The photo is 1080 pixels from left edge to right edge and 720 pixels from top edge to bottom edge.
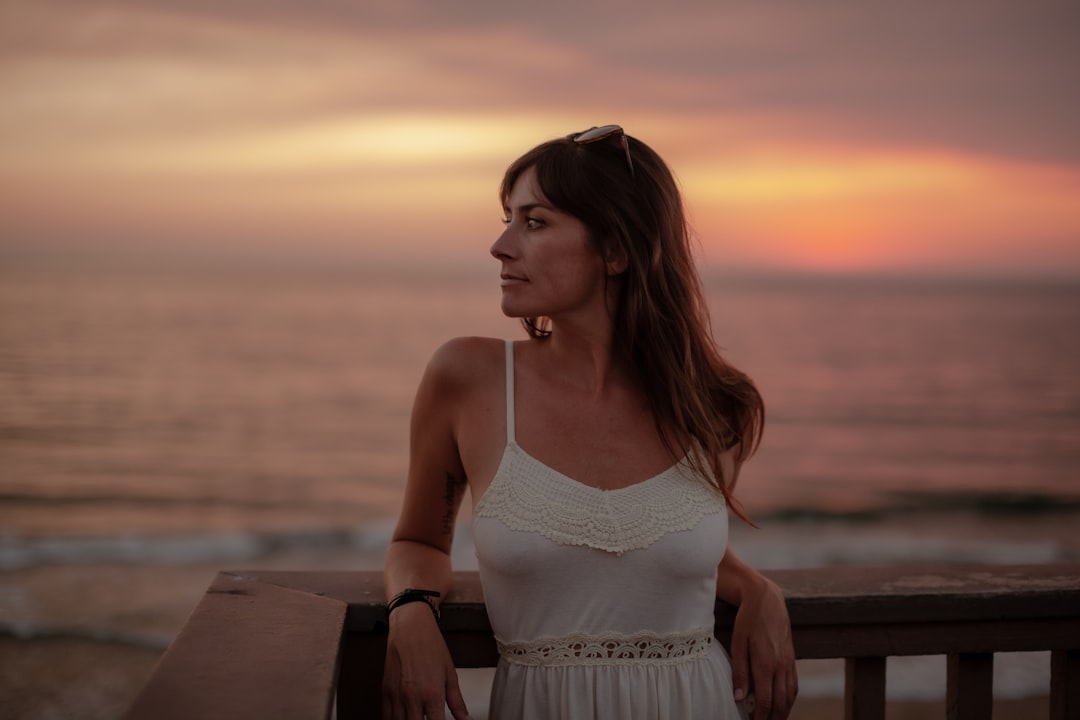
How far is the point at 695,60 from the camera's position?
53.1 ft

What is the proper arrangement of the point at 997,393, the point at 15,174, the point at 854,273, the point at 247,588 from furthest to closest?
the point at 854,273 → the point at 997,393 → the point at 15,174 → the point at 247,588

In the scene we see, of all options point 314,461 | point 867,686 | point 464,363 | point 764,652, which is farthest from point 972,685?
point 314,461

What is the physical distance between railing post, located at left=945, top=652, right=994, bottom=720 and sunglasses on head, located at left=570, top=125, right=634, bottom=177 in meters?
1.22

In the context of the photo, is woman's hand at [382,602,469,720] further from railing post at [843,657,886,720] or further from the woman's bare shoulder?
railing post at [843,657,886,720]

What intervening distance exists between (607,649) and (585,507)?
0.28 m

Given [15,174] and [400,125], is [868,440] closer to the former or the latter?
[400,125]

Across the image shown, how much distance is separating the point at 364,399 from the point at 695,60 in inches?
366

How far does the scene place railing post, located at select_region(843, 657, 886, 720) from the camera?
185 cm

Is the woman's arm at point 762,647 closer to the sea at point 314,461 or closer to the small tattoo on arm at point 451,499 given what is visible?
the small tattoo on arm at point 451,499

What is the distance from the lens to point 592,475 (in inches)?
78.8

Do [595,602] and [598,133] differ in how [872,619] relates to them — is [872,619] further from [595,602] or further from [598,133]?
[598,133]

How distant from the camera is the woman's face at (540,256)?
83.0 inches

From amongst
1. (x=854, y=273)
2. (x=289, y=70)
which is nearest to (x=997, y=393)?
(x=289, y=70)

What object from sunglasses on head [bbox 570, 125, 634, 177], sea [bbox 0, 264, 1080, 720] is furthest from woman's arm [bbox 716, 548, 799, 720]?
sea [bbox 0, 264, 1080, 720]
